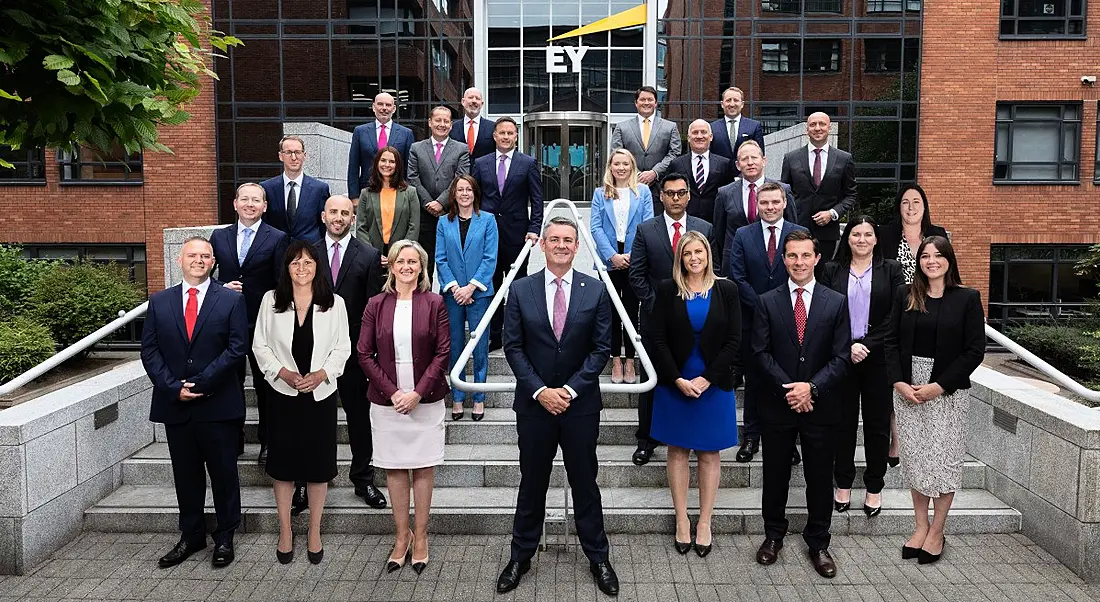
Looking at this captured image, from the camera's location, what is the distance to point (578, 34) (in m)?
22.9

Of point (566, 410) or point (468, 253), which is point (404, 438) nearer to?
point (566, 410)

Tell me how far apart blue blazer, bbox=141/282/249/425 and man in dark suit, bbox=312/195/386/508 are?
861 mm

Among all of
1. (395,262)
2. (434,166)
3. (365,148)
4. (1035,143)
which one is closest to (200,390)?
(395,262)

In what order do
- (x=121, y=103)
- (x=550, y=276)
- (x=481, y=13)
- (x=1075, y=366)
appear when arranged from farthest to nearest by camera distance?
(x=481, y=13) < (x=1075, y=366) < (x=550, y=276) < (x=121, y=103)

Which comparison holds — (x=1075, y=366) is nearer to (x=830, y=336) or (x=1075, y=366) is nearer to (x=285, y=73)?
(x=830, y=336)

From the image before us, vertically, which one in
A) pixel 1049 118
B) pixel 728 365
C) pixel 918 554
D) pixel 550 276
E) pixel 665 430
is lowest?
pixel 918 554

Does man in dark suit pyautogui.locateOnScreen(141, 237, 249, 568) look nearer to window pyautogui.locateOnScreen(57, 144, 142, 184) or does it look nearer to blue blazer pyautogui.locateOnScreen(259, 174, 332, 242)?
blue blazer pyautogui.locateOnScreen(259, 174, 332, 242)

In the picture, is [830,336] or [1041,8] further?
[1041,8]

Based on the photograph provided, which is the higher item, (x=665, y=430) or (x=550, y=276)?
(x=550, y=276)

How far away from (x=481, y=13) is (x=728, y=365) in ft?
63.2

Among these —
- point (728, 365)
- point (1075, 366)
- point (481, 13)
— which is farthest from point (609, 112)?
point (728, 365)

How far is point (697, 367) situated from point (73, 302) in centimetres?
1004

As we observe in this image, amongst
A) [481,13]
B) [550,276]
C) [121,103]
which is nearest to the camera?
[121,103]

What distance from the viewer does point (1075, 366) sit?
13758 mm
